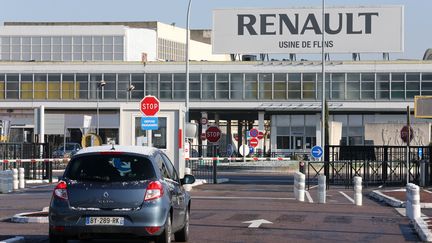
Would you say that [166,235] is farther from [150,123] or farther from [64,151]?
[64,151]

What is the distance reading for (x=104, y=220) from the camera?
13.3 meters

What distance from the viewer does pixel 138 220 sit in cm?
1325

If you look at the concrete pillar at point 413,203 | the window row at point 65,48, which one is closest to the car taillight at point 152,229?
the concrete pillar at point 413,203

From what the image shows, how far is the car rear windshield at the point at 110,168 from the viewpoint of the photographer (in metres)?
13.5

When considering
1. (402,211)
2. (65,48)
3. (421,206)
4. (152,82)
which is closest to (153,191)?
(402,211)

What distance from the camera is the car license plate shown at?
1324 centimetres

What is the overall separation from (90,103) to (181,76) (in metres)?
8.25

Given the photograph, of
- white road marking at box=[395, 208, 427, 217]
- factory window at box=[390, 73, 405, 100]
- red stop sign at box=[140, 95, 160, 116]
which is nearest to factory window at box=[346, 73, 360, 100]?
factory window at box=[390, 73, 405, 100]

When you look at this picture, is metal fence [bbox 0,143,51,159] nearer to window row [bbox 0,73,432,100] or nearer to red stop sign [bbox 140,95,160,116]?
red stop sign [bbox 140,95,160,116]

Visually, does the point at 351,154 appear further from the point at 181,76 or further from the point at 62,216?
the point at 181,76

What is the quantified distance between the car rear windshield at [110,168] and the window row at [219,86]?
6544 cm

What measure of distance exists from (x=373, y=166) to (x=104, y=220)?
88.9 ft

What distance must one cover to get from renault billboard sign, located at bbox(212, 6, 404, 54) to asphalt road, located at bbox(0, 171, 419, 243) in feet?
148

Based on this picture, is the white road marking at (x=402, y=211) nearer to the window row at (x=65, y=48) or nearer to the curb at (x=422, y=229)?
the curb at (x=422, y=229)
